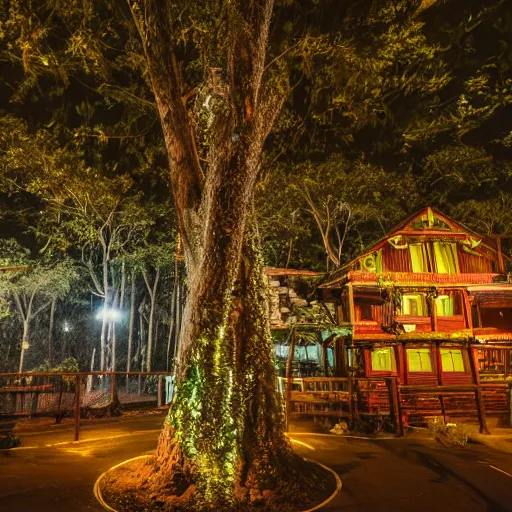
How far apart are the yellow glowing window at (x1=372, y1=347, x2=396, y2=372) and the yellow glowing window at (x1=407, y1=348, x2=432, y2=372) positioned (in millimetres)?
718

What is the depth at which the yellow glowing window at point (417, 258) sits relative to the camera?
1936cm

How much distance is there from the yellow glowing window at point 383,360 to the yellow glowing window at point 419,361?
718 millimetres

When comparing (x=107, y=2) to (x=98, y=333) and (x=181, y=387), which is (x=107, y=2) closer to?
(x=181, y=387)

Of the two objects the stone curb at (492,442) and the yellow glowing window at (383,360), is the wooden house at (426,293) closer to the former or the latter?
the yellow glowing window at (383,360)

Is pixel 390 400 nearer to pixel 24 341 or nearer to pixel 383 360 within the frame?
pixel 383 360

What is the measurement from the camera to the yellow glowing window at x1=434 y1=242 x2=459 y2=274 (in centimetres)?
1948

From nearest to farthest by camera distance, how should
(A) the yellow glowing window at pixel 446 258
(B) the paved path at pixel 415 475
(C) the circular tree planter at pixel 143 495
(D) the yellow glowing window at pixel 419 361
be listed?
1. (C) the circular tree planter at pixel 143 495
2. (B) the paved path at pixel 415 475
3. (D) the yellow glowing window at pixel 419 361
4. (A) the yellow glowing window at pixel 446 258

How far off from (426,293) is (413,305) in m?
1.00

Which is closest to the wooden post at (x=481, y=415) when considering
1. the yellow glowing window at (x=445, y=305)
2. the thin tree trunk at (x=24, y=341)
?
the yellow glowing window at (x=445, y=305)

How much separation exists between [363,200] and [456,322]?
7.50 m

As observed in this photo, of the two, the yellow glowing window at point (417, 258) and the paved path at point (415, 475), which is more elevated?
the yellow glowing window at point (417, 258)

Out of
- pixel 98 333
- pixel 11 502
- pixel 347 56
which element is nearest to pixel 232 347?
pixel 11 502

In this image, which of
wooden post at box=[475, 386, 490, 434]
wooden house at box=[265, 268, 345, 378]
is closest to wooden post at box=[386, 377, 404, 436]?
wooden post at box=[475, 386, 490, 434]

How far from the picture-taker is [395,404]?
10.5 metres
